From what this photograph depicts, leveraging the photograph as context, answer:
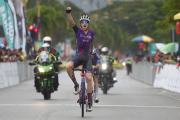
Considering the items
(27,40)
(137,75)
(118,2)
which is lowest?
(137,75)

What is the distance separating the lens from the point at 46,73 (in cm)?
1407

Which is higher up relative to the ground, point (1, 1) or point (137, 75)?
point (1, 1)

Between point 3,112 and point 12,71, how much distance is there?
39.0 feet

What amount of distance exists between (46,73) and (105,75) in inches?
142

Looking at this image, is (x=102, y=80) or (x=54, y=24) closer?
(x=102, y=80)

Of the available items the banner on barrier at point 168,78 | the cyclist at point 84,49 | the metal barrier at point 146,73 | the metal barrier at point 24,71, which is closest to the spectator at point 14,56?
the metal barrier at point 24,71

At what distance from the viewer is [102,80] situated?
56.2ft

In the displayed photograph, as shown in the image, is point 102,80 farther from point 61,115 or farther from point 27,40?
point 27,40

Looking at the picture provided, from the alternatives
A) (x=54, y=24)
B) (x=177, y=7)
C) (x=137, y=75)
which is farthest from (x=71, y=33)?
(x=177, y=7)

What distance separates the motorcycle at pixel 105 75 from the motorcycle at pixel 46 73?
3146mm

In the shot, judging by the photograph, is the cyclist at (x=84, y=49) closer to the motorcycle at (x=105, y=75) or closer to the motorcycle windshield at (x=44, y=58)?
the motorcycle windshield at (x=44, y=58)

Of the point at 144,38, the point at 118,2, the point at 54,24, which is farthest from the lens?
the point at 118,2

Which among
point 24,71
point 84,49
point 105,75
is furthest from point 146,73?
point 84,49

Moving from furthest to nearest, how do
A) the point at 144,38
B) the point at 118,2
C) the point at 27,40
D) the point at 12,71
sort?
the point at 118,2 < the point at 144,38 < the point at 27,40 < the point at 12,71
